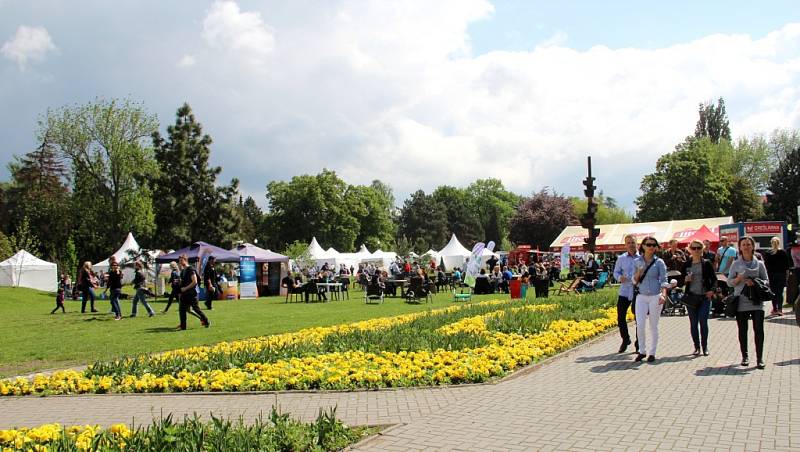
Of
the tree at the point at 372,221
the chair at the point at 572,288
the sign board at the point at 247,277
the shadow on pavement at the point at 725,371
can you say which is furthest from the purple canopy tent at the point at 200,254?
the tree at the point at 372,221

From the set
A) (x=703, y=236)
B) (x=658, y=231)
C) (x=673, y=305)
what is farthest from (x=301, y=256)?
(x=673, y=305)

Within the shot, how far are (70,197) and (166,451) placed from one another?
65.9 metres

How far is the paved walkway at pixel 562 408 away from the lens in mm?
5277

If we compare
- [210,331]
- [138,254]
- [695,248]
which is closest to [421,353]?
[695,248]

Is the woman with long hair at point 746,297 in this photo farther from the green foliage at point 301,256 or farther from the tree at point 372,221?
the tree at point 372,221

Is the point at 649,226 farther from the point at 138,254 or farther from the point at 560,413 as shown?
the point at 560,413

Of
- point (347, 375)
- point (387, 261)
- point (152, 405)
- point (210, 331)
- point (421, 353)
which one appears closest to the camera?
point (152, 405)

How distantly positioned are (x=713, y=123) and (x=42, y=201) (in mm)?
82376

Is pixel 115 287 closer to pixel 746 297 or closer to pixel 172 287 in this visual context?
pixel 172 287

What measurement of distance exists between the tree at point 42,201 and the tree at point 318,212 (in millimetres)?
27091

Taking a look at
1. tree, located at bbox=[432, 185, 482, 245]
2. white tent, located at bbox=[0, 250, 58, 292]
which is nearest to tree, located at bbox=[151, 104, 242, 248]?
white tent, located at bbox=[0, 250, 58, 292]

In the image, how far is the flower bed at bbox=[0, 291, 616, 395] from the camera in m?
7.80

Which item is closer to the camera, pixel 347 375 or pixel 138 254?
pixel 347 375

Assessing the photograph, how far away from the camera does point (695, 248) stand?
31.6ft
